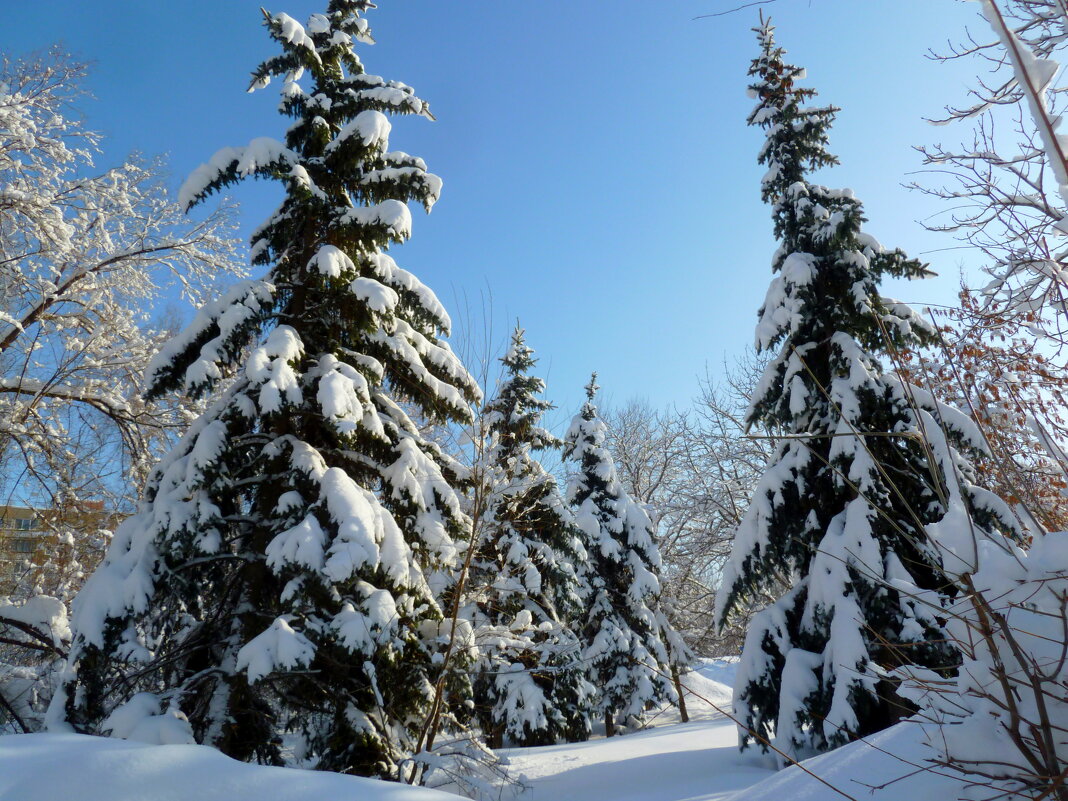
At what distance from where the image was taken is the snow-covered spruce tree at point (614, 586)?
17.8 m

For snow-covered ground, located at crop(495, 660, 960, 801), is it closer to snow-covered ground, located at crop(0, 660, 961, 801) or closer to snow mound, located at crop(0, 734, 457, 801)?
snow-covered ground, located at crop(0, 660, 961, 801)

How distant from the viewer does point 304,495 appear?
6.39m

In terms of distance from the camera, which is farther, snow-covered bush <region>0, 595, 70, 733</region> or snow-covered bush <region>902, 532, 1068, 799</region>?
snow-covered bush <region>0, 595, 70, 733</region>

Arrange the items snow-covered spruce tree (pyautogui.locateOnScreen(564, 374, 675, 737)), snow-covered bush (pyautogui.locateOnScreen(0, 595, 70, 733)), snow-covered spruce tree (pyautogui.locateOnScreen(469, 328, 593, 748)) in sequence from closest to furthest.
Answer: snow-covered bush (pyautogui.locateOnScreen(0, 595, 70, 733)) → snow-covered spruce tree (pyautogui.locateOnScreen(469, 328, 593, 748)) → snow-covered spruce tree (pyautogui.locateOnScreen(564, 374, 675, 737))

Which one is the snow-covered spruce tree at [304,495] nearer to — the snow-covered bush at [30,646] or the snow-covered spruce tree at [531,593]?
the snow-covered bush at [30,646]

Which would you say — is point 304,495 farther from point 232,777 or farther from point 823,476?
point 823,476

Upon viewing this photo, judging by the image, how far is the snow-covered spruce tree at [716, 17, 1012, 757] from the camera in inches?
279

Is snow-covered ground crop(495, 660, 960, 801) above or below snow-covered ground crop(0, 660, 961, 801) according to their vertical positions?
below

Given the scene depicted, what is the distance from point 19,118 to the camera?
26.8 ft

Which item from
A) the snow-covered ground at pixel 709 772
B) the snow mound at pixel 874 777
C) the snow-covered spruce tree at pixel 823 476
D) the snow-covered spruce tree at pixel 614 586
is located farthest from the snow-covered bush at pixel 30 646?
the snow-covered spruce tree at pixel 614 586

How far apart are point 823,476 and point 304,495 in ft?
21.8

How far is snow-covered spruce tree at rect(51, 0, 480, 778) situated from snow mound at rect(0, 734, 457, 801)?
3264mm

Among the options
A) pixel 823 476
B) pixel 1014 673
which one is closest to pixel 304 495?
pixel 1014 673

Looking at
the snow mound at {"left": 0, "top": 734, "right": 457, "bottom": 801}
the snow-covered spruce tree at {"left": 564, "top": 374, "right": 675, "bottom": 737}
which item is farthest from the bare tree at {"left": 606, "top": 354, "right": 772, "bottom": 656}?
the snow mound at {"left": 0, "top": 734, "right": 457, "bottom": 801}
